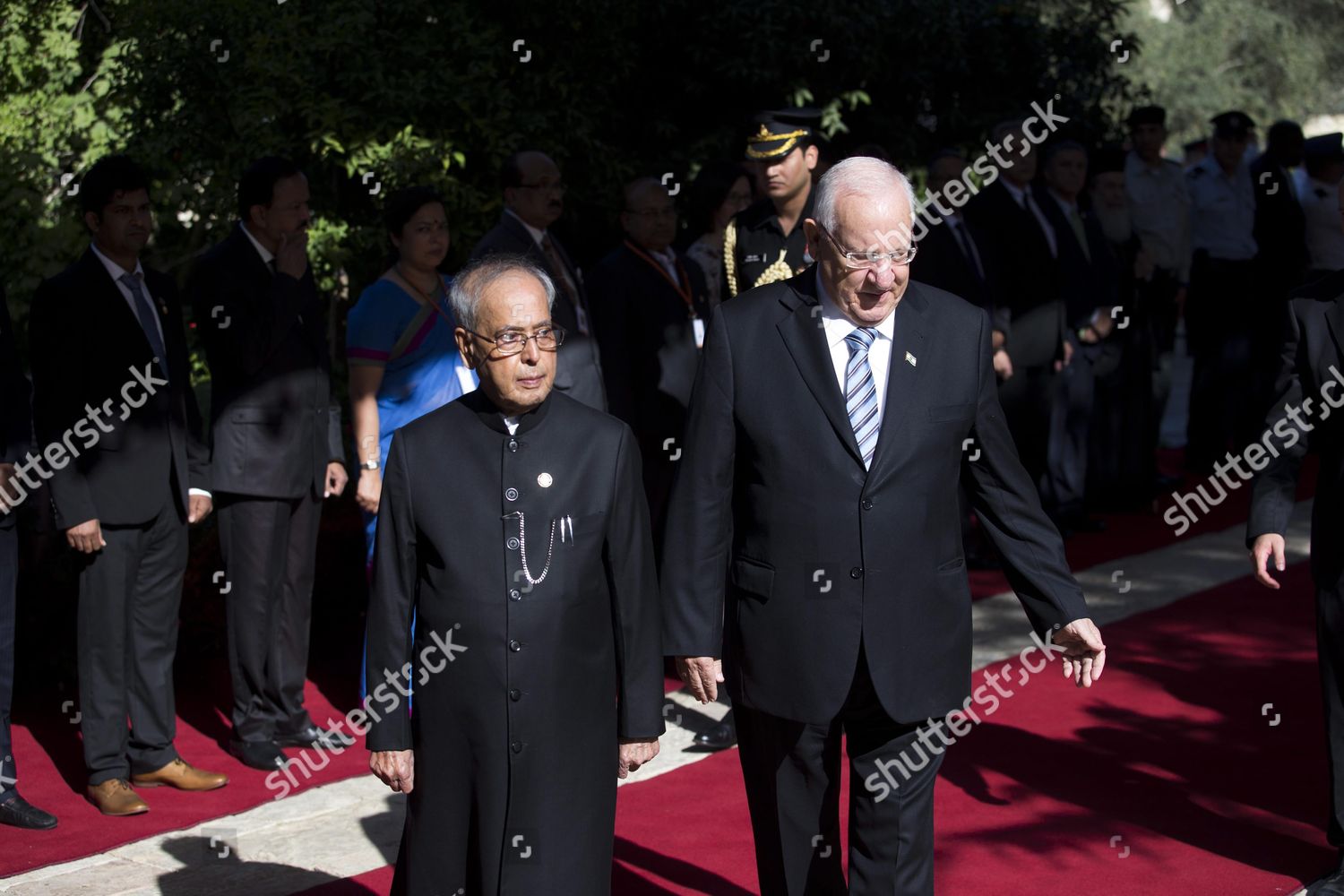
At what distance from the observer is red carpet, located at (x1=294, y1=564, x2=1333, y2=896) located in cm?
504

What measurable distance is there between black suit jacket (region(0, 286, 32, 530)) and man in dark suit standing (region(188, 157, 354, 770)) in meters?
0.76

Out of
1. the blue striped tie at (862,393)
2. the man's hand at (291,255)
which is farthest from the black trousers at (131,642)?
the blue striped tie at (862,393)

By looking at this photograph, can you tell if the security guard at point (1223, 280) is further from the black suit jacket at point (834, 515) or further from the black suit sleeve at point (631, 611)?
the black suit sleeve at point (631, 611)

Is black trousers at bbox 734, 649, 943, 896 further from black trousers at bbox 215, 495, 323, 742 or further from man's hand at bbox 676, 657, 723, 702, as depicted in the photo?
black trousers at bbox 215, 495, 323, 742

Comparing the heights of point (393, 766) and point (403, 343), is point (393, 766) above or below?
below

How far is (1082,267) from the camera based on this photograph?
9.92m

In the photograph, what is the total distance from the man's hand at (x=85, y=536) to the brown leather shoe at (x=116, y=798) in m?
0.82

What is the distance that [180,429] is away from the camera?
5.99 meters

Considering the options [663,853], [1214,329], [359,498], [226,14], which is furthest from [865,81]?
[663,853]

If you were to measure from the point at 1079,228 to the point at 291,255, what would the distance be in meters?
5.36

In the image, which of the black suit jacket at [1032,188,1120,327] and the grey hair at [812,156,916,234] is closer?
the grey hair at [812,156,916,234]

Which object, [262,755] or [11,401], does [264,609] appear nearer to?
[262,755]

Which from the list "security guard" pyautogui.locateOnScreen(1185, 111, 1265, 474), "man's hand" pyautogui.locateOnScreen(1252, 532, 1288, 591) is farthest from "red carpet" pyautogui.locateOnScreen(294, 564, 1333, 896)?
"security guard" pyautogui.locateOnScreen(1185, 111, 1265, 474)

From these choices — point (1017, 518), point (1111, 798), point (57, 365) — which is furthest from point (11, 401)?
point (1111, 798)
